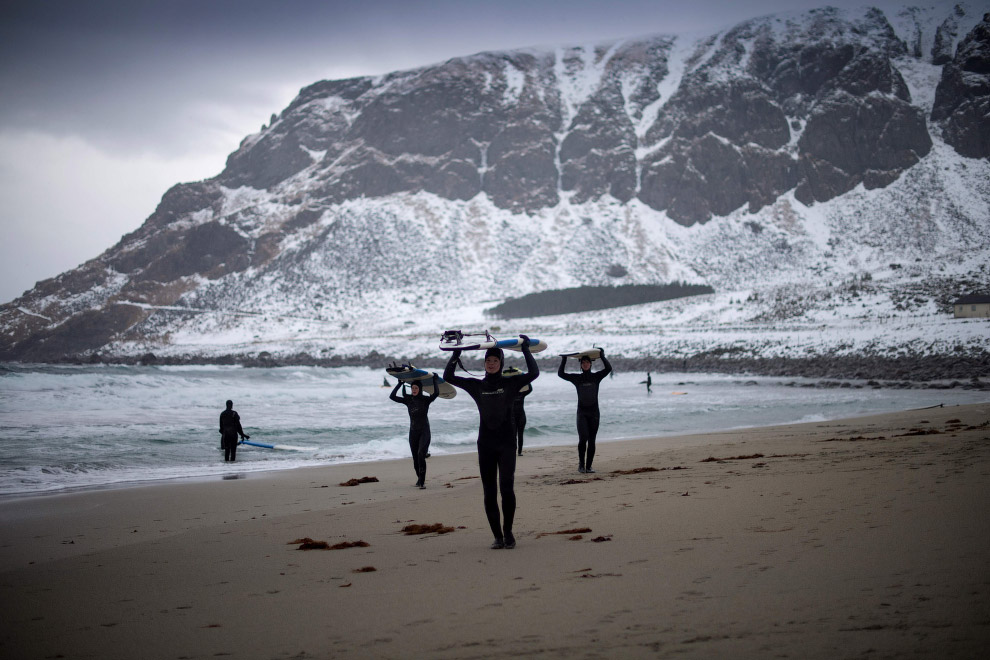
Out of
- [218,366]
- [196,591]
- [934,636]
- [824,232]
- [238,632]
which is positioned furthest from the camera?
[824,232]

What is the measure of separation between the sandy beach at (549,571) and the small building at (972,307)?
52.3 m

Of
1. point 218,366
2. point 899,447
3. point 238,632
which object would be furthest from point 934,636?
point 218,366

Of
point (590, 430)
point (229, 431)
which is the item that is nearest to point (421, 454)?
point (590, 430)

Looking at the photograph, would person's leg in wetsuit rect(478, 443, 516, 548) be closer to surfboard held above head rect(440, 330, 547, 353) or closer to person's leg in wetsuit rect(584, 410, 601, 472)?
surfboard held above head rect(440, 330, 547, 353)

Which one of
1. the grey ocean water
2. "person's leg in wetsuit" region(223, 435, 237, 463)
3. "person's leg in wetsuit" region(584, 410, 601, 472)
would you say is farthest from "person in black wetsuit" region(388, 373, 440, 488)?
"person's leg in wetsuit" region(223, 435, 237, 463)

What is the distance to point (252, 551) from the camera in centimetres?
689

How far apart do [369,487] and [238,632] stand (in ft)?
24.2

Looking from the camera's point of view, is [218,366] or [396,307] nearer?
[218,366]

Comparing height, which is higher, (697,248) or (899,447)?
(697,248)

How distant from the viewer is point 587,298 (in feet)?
419

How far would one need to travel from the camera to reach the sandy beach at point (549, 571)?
3.89 m

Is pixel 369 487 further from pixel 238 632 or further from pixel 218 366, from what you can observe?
pixel 218 366

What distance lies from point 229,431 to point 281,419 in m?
10.5

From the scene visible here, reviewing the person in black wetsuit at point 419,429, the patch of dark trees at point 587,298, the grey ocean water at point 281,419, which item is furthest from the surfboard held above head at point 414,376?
the patch of dark trees at point 587,298
